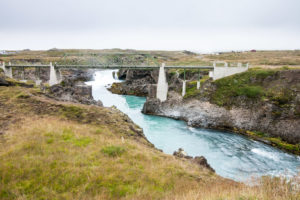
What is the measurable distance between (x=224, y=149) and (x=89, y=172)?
23.0 meters

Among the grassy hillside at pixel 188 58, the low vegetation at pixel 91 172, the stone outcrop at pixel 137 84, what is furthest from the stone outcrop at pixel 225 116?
the low vegetation at pixel 91 172

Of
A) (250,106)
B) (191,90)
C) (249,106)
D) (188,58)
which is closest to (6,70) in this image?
(191,90)

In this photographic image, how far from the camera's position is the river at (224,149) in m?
21.1

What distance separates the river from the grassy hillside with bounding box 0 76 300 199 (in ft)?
35.4

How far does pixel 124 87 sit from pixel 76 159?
5997cm

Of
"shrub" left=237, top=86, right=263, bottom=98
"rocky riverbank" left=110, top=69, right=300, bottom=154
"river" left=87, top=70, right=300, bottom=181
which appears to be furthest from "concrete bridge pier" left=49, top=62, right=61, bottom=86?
"shrub" left=237, top=86, right=263, bottom=98

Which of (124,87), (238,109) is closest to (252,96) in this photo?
(238,109)

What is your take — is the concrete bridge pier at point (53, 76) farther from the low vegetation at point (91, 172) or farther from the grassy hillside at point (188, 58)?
the low vegetation at point (91, 172)

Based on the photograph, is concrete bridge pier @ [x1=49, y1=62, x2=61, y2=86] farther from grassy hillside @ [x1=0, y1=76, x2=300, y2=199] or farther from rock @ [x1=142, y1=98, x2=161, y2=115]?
grassy hillside @ [x1=0, y1=76, x2=300, y2=199]

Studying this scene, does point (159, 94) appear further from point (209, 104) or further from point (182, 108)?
point (209, 104)

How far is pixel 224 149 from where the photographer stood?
85.2 ft

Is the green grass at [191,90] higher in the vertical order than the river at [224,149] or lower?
higher

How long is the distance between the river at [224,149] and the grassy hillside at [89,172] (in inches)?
425

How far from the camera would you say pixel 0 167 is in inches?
268
